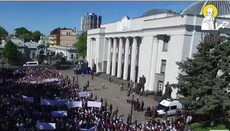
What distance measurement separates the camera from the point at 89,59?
224ft

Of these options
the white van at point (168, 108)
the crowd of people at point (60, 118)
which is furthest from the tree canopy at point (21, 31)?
the white van at point (168, 108)

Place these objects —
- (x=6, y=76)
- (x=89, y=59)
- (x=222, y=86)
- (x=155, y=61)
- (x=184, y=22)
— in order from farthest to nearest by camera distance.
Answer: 1. (x=89, y=59)
2. (x=6, y=76)
3. (x=155, y=61)
4. (x=184, y=22)
5. (x=222, y=86)

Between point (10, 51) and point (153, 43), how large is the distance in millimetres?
46035

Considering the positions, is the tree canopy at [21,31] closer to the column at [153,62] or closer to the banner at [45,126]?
the column at [153,62]

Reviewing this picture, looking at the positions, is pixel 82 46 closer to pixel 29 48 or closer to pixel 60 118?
pixel 29 48

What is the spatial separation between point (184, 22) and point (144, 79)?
10715 mm

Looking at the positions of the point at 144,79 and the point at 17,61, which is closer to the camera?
the point at 144,79

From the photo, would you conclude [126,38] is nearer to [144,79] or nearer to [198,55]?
[144,79]

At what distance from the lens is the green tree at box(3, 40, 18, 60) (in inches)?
2899

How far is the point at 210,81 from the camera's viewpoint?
75.9 ft

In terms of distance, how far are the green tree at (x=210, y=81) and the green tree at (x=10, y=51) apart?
58.2 metres

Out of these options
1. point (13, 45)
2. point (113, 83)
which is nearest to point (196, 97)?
point (113, 83)

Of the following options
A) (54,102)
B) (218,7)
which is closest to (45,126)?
(54,102)

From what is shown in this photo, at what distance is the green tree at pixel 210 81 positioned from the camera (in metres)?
22.7
